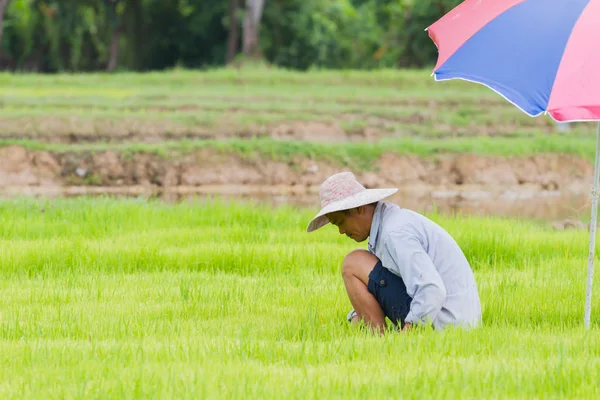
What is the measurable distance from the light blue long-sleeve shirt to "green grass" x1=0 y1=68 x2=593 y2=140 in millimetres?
13227

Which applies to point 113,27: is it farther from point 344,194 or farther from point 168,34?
point 344,194

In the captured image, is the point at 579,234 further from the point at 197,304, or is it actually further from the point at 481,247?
the point at 197,304

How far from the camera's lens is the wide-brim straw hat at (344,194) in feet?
16.9

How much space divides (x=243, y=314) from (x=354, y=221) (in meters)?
1.33

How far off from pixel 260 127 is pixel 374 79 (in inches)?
300

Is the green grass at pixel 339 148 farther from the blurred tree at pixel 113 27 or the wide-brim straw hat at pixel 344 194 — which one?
the blurred tree at pixel 113 27

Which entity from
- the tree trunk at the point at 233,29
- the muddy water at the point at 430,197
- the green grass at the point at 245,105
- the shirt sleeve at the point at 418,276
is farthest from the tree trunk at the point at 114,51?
the shirt sleeve at the point at 418,276

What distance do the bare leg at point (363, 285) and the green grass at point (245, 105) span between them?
42.4 feet

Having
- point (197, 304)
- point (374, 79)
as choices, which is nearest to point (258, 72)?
point (374, 79)

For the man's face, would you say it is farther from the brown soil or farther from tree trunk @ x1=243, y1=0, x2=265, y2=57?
tree trunk @ x1=243, y1=0, x2=265, y2=57

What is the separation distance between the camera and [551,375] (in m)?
4.49

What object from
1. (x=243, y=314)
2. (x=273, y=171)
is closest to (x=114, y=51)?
(x=273, y=171)

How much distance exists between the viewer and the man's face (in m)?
5.27

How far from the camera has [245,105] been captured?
67.6ft
